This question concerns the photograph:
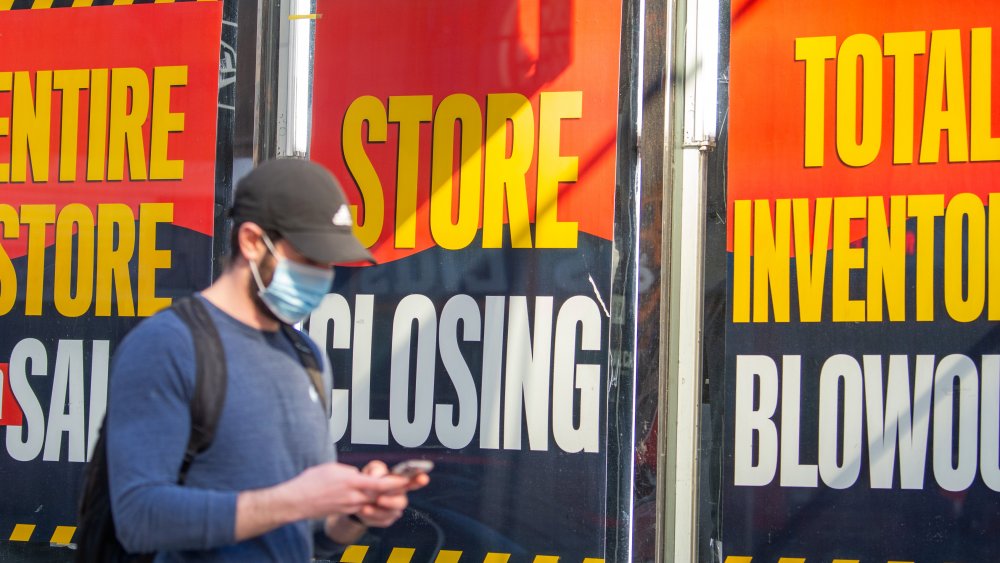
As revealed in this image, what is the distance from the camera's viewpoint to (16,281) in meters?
4.33

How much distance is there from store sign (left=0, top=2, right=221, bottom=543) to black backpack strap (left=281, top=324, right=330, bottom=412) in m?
1.99

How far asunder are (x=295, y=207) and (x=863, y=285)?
7.08 feet

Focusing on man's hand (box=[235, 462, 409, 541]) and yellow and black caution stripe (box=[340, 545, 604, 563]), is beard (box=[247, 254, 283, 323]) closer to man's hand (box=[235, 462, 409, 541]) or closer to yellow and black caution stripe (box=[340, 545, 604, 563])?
man's hand (box=[235, 462, 409, 541])

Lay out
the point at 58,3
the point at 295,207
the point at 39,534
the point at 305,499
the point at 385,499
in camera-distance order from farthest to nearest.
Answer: the point at 58,3 → the point at 39,534 → the point at 295,207 → the point at 385,499 → the point at 305,499

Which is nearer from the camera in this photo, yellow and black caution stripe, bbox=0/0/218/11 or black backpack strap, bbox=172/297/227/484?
black backpack strap, bbox=172/297/227/484

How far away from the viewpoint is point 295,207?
2061 millimetres

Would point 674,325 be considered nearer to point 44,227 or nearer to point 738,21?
point 738,21

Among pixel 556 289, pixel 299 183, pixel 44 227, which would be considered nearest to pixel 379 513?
pixel 299 183

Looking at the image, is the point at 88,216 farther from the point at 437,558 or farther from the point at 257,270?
the point at 257,270

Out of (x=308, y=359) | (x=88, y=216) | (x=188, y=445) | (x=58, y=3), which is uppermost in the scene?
(x=58, y=3)

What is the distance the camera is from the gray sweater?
1.84 metres

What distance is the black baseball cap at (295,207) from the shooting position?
206 centimetres

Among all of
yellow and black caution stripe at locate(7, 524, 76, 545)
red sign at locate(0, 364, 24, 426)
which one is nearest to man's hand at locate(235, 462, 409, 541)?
yellow and black caution stripe at locate(7, 524, 76, 545)

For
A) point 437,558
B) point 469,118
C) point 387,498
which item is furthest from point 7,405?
point 387,498
